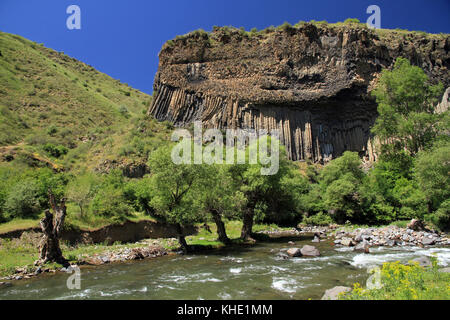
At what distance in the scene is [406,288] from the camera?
759cm

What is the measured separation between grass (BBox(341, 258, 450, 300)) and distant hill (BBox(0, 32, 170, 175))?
3970cm

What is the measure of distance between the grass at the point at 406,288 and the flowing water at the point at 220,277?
251 cm

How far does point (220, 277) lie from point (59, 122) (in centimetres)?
6163

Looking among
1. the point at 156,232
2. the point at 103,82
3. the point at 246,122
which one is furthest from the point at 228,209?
the point at 103,82

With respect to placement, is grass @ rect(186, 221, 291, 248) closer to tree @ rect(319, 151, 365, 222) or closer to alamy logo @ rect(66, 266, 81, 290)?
tree @ rect(319, 151, 365, 222)

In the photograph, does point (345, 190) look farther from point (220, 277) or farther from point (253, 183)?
point (220, 277)

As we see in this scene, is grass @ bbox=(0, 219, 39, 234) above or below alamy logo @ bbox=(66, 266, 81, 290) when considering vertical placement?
above

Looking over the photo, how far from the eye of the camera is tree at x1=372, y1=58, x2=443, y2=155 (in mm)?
31281

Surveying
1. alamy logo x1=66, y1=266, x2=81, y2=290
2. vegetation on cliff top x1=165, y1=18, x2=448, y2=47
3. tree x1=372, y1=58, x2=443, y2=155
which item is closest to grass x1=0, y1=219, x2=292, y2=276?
alamy logo x1=66, y1=266, x2=81, y2=290

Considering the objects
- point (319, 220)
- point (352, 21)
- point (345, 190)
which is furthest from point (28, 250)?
point (352, 21)

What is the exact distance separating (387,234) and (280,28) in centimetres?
6180

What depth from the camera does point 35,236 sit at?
19797 millimetres

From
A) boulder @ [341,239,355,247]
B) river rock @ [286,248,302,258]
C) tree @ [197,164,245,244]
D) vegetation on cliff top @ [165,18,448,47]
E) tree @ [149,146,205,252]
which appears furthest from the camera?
vegetation on cliff top @ [165,18,448,47]
